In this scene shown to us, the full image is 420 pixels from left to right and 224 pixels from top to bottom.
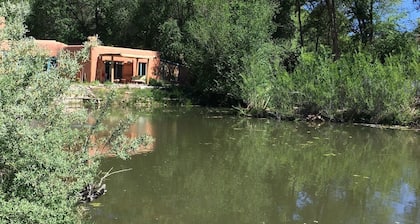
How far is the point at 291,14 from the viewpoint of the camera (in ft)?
137

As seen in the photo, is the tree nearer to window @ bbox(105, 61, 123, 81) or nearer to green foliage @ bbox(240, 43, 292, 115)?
green foliage @ bbox(240, 43, 292, 115)

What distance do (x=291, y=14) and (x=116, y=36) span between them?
17.8 metres

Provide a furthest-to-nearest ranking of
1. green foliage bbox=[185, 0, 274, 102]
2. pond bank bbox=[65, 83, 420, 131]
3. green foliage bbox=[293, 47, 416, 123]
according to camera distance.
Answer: green foliage bbox=[185, 0, 274, 102], pond bank bbox=[65, 83, 420, 131], green foliage bbox=[293, 47, 416, 123]

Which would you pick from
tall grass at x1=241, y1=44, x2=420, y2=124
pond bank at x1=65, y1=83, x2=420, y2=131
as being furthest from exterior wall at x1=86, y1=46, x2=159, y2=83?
tall grass at x1=241, y1=44, x2=420, y2=124

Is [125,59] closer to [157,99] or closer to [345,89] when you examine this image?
[157,99]

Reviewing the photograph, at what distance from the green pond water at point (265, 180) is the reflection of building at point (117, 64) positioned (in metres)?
19.8

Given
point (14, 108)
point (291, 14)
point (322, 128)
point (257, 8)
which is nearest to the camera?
point (14, 108)

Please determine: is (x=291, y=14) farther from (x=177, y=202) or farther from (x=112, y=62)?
(x=177, y=202)

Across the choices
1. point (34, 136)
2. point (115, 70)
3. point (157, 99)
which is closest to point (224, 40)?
point (157, 99)

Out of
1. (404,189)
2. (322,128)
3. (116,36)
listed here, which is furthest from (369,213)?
(116,36)

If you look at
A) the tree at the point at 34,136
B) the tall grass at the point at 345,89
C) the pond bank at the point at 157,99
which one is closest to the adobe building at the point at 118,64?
the pond bank at the point at 157,99

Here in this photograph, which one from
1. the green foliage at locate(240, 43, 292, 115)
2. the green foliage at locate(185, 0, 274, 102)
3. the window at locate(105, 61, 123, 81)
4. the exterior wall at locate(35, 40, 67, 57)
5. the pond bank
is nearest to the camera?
the exterior wall at locate(35, 40, 67, 57)

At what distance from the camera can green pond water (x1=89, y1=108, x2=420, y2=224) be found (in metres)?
7.46

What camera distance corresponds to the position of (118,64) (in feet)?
124
